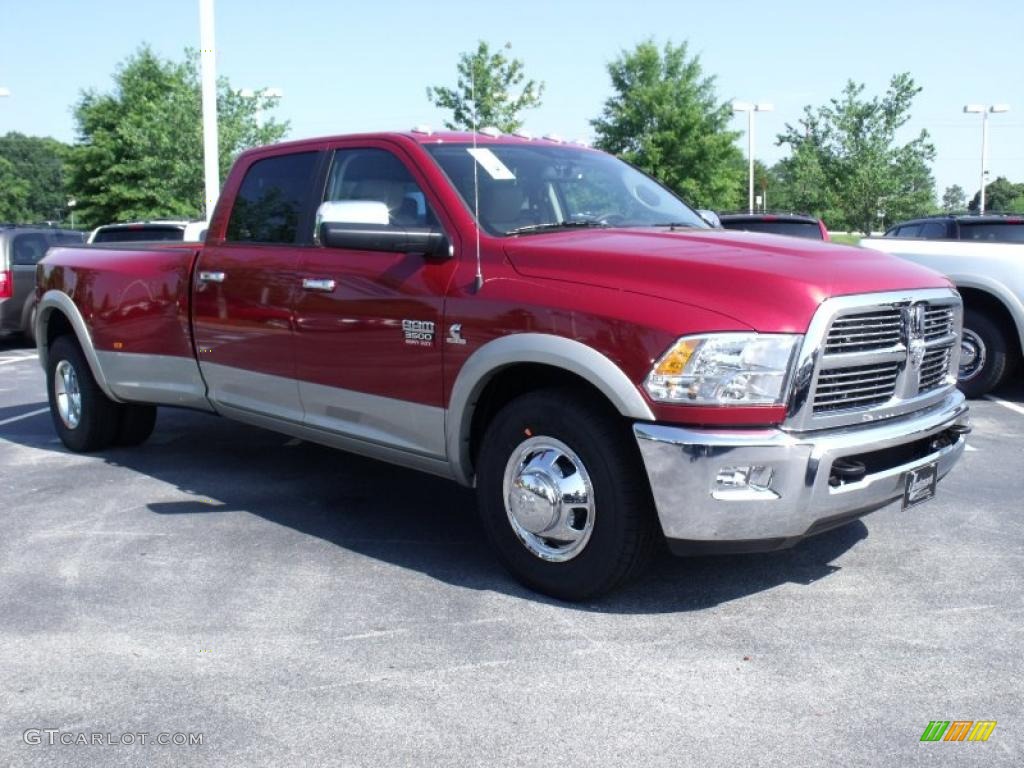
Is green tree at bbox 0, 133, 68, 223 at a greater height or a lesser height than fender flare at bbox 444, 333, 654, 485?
greater

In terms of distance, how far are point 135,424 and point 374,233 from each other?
12.3 feet

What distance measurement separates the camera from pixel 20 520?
5.73 metres

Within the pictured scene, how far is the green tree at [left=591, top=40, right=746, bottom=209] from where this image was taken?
108ft

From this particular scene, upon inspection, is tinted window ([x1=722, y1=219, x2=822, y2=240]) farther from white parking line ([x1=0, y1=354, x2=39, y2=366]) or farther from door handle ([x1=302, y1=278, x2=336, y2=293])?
white parking line ([x1=0, y1=354, x2=39, y2=366])

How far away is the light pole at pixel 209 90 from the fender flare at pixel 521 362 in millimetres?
11058

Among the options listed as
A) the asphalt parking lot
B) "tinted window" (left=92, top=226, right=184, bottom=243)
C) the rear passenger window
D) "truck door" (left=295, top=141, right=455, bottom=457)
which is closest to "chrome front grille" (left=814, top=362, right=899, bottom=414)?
the asphalt parking lot

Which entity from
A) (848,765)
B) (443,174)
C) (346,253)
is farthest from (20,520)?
(848,765)

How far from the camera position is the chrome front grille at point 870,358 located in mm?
3828

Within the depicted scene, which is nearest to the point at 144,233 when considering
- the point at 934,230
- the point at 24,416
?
the point at 24,416

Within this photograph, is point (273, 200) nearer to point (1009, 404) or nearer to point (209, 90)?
point (1009, 404)

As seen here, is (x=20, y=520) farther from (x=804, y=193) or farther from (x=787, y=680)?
(x=804, y=193)

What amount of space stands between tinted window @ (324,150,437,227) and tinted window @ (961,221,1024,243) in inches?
270

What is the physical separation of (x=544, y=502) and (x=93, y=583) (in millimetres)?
2035

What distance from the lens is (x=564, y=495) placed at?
421cm
